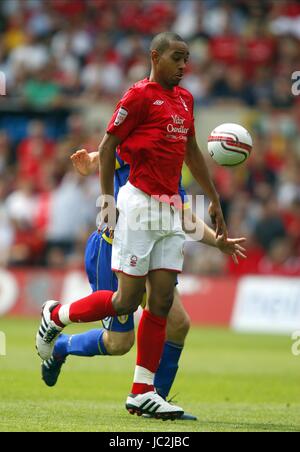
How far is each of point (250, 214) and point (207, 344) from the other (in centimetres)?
431

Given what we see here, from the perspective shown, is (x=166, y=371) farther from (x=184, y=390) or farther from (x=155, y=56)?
(x=155, y=56)

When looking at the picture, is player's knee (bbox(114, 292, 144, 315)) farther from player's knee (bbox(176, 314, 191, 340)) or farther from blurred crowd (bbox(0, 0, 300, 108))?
blurred crowd (bbox(0, 0, 300, 108))

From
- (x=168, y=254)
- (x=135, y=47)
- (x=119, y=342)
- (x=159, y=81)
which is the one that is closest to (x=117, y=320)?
(x=119, y=342)

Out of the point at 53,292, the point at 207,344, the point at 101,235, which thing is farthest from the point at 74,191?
the point at 101,235

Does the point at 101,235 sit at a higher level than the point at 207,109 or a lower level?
lower

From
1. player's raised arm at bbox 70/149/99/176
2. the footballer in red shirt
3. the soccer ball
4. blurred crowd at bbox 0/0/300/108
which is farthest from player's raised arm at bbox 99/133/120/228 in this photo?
blurred crowd at bbox 0/0/300/108

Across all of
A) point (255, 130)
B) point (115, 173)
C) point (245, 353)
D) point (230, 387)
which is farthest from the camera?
point (255, 130)

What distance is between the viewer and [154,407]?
24.9 feet

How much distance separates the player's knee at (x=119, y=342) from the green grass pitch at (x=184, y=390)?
45cm

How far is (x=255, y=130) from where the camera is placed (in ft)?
66.0

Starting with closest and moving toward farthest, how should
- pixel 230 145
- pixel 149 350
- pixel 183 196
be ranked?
pixel 149 350 → pixel 230 145 → pixel 183 196

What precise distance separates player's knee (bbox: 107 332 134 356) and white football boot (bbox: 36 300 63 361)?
1.28 feet

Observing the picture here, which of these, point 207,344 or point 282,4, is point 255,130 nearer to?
point 282,4

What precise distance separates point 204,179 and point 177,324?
3.66 feet
